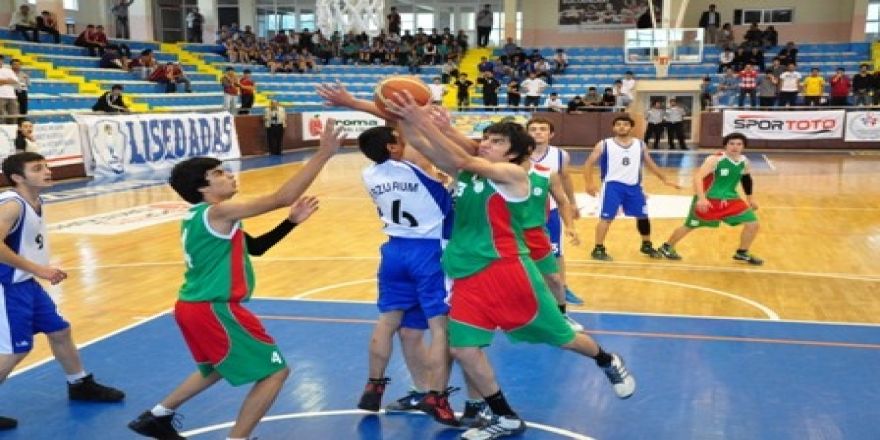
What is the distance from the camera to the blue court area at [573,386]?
4.63 metres

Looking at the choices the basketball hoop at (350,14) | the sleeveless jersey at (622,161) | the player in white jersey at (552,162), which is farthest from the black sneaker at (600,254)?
the basketball hoop at (350,14)

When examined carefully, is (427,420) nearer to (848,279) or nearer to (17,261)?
(17,261)

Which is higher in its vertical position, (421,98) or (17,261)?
(421,98)

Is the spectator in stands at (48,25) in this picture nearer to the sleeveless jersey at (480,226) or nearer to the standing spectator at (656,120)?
the standing spectator at (656,120)

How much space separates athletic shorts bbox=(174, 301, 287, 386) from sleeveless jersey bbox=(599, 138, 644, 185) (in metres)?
6.22

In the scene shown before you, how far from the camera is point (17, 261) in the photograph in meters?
4.48

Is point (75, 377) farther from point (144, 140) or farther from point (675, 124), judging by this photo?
point (675, 124)

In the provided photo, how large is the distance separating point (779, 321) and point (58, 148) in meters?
15.2

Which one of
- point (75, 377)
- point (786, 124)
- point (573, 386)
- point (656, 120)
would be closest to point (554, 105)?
point (656, 120)

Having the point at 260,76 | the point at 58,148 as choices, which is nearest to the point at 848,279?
the point at 58,148

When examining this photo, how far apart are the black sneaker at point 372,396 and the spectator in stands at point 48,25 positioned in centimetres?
2454

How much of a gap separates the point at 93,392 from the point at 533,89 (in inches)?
968

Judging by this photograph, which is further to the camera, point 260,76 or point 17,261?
point 260,76

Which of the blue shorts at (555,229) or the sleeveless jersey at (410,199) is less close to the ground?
the sleeveless jersey at (410,199)
